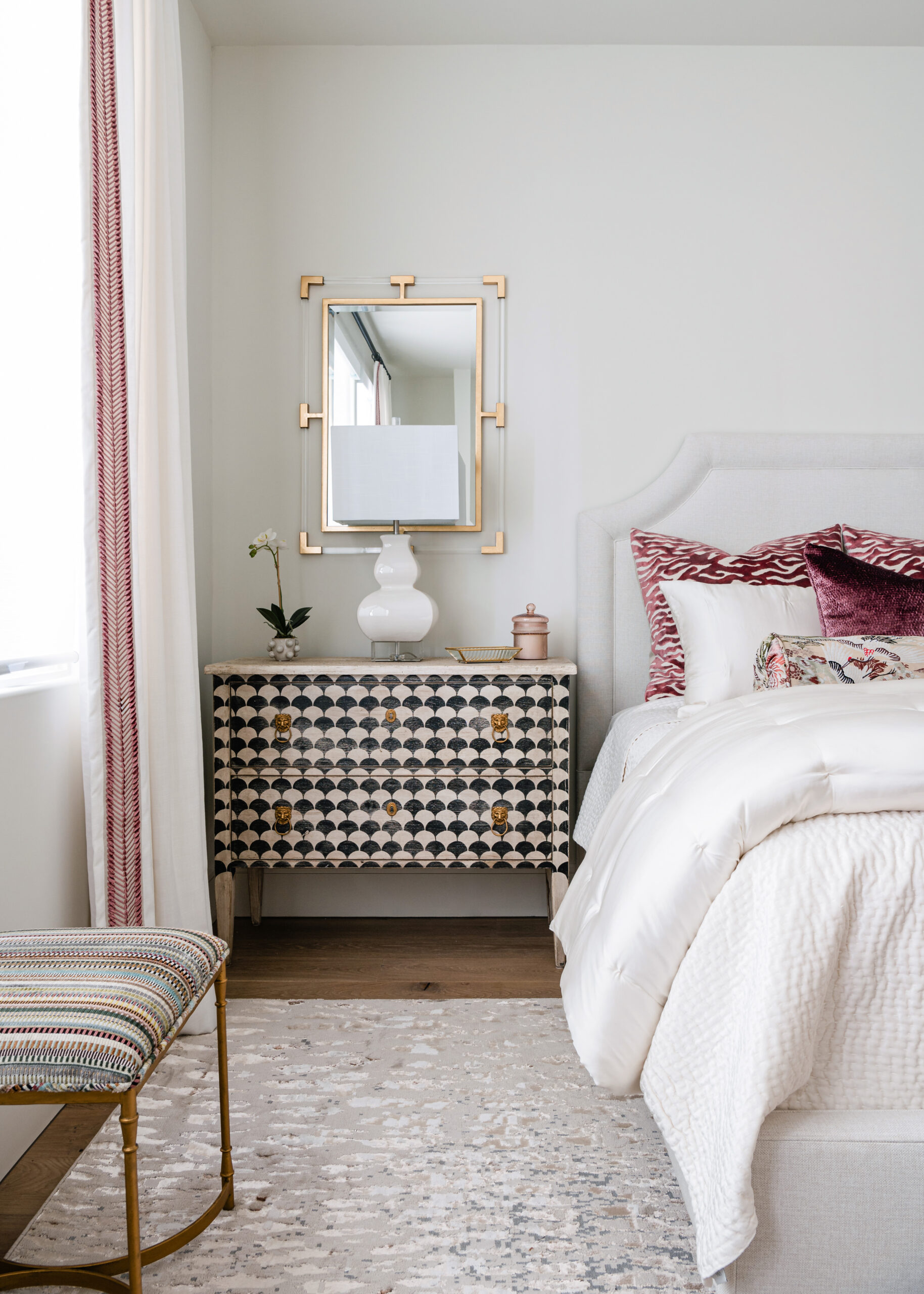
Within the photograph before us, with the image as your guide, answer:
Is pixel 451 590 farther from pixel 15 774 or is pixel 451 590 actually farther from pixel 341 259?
pixel 15 774

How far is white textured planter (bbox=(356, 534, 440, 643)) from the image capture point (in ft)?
8.58

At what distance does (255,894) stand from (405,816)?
641 mm

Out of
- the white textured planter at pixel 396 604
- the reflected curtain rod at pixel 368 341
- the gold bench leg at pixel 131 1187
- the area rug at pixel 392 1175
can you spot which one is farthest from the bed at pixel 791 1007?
the reflected curtain rod at pixel 368 341

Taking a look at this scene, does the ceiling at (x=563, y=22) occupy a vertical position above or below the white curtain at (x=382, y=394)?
above

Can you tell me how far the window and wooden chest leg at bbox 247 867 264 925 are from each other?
1105 mm

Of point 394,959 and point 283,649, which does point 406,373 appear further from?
point 394,959

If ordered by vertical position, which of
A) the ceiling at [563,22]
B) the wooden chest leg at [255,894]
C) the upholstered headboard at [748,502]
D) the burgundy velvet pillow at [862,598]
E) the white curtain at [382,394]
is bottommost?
the wooden chest leg at [255,894]

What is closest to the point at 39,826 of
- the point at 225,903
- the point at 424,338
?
the point at 225,903

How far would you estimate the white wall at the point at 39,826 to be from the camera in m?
1.55

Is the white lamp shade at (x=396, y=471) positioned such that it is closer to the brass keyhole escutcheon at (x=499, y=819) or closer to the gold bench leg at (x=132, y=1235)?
the brass keyhole escutcheon at (x=499, y=819)

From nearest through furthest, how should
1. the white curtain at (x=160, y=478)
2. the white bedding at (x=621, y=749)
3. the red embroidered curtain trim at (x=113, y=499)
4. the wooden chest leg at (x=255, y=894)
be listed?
1. the red embroidered curtain trim at (x=113, y=499)
2. the white curtain at (x=160, y=478)
3. the white bedding at (x=621, y=749)
4. the wooden chest leg at (x=255, y=894)

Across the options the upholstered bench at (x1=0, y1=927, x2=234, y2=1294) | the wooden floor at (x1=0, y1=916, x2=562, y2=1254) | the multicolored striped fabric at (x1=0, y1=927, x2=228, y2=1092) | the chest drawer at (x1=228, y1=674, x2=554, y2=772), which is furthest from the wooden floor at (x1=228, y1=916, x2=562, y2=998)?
the multicolored striped fabric at (x1=0, y1=927, x2=228, y2=1092)

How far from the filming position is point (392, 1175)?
1476 mm

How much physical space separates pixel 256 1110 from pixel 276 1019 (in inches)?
15.7
